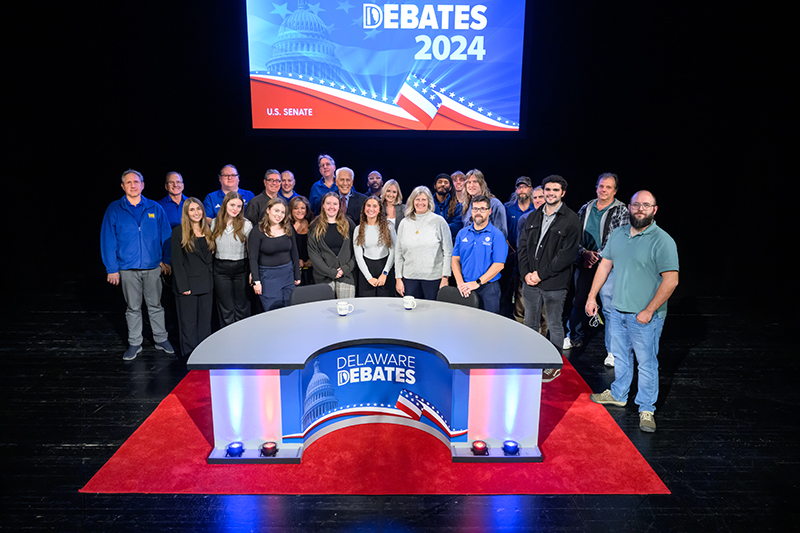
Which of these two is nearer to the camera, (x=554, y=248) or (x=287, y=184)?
(x=554, y=248)

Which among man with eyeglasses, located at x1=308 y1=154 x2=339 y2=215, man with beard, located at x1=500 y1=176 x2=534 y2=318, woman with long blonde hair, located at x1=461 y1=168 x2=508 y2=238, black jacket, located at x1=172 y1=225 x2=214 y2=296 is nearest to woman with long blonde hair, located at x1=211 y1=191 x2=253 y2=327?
black jacket, located at x1=172 y1=225 x2=214 y2=296

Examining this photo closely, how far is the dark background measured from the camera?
6242 millimetres

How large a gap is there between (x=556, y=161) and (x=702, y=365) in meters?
3.28

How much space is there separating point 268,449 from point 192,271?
6.55 ft

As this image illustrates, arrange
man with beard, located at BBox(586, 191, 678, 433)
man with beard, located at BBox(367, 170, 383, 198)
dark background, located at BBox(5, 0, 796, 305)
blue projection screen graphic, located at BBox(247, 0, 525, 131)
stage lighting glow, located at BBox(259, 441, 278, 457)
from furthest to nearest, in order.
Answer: dark background, located at BBox(5, 0, 796, 305) → blue projection screen graphic, located at BBox(247, 0, 525, 131) → man with beard, located at BBox(367, 170, 383, 198) → man with beard, located at BBox(586, 191, 678, 433) → stage lighting glow, located at BBox(259, 441, 278, 457)

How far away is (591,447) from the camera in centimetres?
310

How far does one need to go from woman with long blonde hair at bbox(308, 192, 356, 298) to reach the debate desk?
3.99ft

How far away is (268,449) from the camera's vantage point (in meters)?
2.85

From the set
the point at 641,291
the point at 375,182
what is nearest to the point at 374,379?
the point at 641,291

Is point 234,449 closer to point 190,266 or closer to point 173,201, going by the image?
point 190,266

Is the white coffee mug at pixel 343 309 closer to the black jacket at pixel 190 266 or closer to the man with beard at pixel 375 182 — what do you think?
the black jacket at pixel 190 266

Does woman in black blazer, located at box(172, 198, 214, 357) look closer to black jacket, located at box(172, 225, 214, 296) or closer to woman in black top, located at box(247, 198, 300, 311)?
black jacket, located at box(172, 225, 214, 296)

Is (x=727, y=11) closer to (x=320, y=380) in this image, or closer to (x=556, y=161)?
(x=556, y=161)

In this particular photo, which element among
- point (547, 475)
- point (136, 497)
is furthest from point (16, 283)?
point (547, 475)
